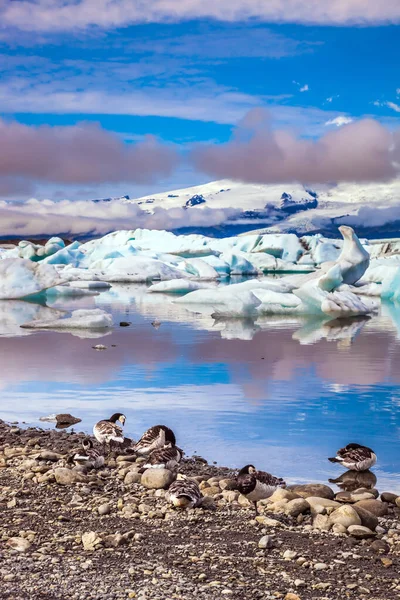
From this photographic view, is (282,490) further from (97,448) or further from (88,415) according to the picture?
(88,415)

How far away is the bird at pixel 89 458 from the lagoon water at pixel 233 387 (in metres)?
0.97

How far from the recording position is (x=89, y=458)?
540 centimetres

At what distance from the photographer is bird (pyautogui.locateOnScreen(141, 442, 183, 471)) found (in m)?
5.29

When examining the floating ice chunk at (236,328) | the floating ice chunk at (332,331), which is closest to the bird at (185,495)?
the floating ice chunk at (332,331)

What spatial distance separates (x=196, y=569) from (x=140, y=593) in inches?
15.0

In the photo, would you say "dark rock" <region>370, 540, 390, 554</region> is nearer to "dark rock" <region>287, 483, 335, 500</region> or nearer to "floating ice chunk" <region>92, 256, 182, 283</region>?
"dark rock" <region>287, 483, 335, 500</region>

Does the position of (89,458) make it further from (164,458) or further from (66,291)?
(66,291)

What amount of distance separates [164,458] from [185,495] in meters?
0.90

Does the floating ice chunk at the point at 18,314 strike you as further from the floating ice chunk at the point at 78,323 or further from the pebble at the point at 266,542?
the pebble at the point at 266,542

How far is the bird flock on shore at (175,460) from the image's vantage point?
4543 mm

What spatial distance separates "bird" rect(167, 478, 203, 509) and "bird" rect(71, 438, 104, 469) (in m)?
1.01

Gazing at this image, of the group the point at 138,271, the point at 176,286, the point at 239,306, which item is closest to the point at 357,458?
the point at 239,306

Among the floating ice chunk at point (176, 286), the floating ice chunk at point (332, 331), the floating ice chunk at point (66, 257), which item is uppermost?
the floating ice chunk at point (66, 257)

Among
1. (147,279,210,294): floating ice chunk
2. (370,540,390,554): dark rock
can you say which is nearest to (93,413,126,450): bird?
(370,540,390,554): dark rock
